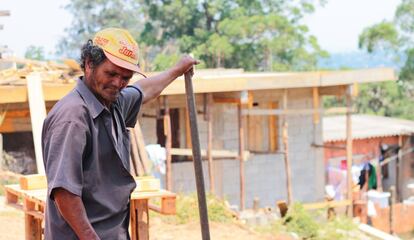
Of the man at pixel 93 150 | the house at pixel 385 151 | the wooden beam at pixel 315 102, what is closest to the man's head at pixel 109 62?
the man at pixel 93 150

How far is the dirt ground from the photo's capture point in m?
6.84

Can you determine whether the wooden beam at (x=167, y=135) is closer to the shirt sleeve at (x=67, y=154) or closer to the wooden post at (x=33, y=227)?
the wooden post at (x=33, y=227)

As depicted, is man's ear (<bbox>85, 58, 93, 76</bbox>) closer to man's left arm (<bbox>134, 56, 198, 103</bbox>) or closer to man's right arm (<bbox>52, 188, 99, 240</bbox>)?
man's right arm (<bbox>52, 188, 99, 240</bbox>)

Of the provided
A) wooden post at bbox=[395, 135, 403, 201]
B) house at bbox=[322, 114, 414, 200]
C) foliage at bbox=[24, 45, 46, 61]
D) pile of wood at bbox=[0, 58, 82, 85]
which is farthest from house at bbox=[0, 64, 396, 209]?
foliage at bbox=[24, 45, 46, 61]

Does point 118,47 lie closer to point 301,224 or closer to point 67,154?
point 67,154

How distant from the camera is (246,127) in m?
13.8

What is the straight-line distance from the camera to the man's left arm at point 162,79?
348 centimetres

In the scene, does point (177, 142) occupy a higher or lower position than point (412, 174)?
higher

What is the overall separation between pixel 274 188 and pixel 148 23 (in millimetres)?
12915

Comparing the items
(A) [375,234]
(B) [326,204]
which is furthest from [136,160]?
(B) [326,204]

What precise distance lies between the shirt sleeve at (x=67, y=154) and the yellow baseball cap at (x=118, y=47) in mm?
289

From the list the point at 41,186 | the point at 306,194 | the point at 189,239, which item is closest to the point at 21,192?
the point at 41,186

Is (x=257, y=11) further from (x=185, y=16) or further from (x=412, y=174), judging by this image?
(x=412, y=174)

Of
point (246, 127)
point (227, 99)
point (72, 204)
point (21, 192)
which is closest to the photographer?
point (72, 204)
